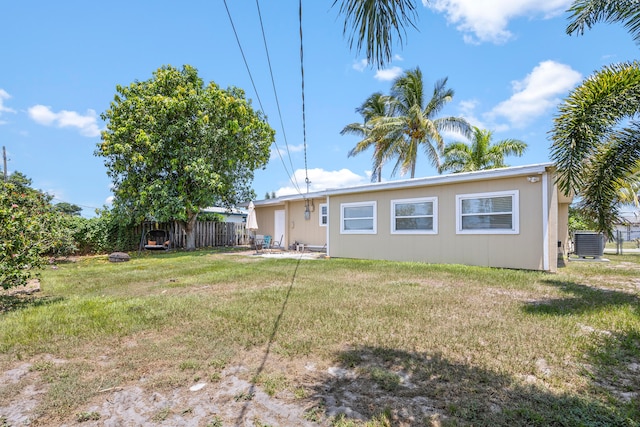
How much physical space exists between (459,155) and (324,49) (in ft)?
60.2

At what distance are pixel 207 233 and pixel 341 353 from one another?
16.5 meters

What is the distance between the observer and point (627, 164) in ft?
17.7

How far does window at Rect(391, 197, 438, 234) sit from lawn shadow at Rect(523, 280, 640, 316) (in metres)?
4.27

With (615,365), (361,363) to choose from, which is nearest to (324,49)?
(361,363)

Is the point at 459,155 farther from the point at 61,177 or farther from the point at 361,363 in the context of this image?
the point at 61,177

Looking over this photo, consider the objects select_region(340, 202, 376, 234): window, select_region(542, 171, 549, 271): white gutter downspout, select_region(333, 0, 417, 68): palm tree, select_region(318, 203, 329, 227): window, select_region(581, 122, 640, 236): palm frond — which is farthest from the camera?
select_region(318, 203, 329, 227): window

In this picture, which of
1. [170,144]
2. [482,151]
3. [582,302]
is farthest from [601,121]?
[482,151]

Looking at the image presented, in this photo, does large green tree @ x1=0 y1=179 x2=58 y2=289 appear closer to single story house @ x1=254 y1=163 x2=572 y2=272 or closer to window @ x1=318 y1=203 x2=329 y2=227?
single story house @ x1=254 y1=163 x2=572 y2=272

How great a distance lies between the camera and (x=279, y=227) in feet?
58.2

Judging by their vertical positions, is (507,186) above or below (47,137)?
below

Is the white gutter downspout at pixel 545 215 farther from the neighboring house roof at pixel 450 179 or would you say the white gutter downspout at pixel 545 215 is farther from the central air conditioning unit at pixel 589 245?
the central air conditioning unit at pixel 589 245

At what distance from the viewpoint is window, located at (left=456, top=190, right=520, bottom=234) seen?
29.3 feet

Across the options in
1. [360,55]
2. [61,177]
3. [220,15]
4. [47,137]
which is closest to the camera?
[360,55]

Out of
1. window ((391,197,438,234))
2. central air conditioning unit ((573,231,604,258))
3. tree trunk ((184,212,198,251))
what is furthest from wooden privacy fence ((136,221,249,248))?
central air conditioning unit ((573,231,604,258))
